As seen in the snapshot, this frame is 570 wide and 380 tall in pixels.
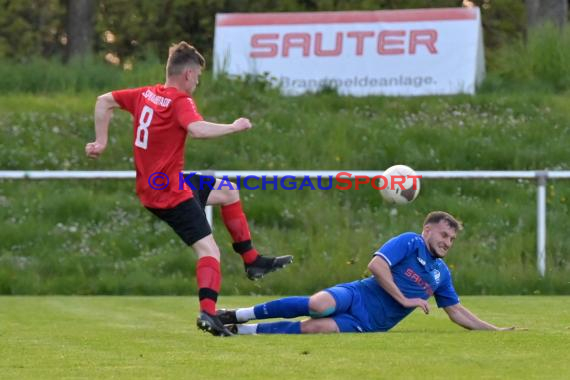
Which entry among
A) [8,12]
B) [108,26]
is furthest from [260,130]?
[8,12]

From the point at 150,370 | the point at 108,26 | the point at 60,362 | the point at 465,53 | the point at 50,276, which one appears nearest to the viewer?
the point at 150,370

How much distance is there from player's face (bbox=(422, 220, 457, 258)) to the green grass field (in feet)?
2.04

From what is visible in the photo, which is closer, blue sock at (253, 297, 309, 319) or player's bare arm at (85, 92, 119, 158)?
blue sock at (253, 297, 309, 319)

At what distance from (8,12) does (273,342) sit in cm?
3543

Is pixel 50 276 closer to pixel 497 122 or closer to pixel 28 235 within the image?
pixel 28 235

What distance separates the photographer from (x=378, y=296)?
33.2 ft

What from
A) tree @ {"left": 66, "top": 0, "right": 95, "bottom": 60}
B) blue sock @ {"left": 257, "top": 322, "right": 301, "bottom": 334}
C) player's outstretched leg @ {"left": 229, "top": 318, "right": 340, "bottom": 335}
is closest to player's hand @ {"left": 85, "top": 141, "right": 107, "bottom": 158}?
player's outstretched leg @ {"left": 229, "top": 318, "right": 340, "bottom": 335}

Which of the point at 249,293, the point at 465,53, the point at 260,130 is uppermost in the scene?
the point at 465,53

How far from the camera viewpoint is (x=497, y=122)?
2320 centimetres

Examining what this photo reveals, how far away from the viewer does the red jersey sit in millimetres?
9922

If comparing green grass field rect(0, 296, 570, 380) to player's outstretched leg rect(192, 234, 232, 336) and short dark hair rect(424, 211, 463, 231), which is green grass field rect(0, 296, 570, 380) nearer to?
player's outstretched leg rect(192, 234, 232, 336)

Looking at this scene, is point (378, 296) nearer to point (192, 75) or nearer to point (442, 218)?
point (442, 218)

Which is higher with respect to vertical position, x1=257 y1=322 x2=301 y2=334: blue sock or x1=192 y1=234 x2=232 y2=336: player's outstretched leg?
x1=192 y1=234 x2=232 y2=336: player's outstretched leg

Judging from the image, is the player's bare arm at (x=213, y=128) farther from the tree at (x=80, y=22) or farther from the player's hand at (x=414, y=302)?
the tree at (x=80, y=22)
